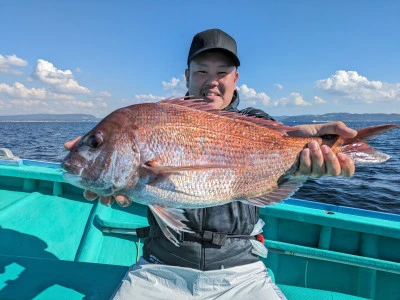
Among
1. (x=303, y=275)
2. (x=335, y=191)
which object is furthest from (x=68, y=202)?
(x=335, y=191)

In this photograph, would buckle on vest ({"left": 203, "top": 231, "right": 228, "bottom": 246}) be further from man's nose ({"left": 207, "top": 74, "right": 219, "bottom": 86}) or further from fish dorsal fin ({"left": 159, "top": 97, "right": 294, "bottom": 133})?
man's nose ({"left": 207, "top": 74, "right": 219, "bottom": 86})

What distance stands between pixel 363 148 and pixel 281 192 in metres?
0.82

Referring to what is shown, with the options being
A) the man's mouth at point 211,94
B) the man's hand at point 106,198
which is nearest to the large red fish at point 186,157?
the man's hand at point 106,198

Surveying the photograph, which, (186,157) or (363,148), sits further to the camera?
(363,148)

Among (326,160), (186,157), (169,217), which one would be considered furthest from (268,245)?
(186,157)

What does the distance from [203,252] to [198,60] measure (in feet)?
7.06

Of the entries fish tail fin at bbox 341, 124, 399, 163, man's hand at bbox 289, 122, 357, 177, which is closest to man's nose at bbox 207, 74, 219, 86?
man's hand at bbox 289, 122, 357, 177

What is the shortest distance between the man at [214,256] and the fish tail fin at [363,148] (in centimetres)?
10

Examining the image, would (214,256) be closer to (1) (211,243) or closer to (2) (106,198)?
(1) (211,243)

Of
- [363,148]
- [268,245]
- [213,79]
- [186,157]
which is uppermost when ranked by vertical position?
[213,79]

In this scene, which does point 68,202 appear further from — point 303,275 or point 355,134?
point 355,134

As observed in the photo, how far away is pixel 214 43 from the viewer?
3.33m

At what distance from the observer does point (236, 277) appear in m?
2.86

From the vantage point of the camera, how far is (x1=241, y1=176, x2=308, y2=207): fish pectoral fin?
2.55 metres
